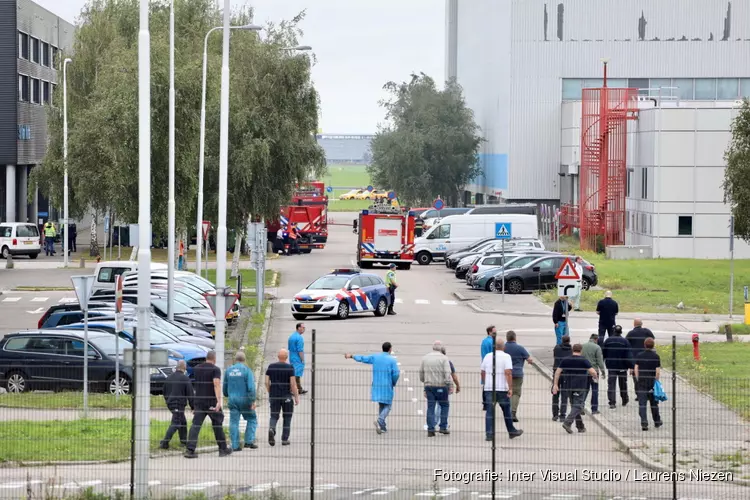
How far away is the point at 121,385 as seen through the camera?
2298 centimetres

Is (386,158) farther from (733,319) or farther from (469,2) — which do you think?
(733,319)

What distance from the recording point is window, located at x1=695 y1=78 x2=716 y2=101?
89.9 metres

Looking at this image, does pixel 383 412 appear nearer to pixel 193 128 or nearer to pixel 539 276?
pixel 193 128

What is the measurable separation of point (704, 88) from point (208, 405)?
79.2 meters

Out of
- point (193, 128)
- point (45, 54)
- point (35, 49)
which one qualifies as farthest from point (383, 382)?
point (45, 54)

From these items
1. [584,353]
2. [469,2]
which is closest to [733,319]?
[584,353]

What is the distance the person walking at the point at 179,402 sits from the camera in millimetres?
16109

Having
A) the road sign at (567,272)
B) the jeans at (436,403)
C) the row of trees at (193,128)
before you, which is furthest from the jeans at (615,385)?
the row of trees at (193,128)

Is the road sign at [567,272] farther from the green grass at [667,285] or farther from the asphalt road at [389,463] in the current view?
the asphalt road at [389,463]

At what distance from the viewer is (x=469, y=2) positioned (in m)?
120

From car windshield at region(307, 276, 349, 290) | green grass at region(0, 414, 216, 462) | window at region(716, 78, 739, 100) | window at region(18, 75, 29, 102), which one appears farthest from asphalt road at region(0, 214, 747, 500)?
window at region(716, 78, 739, 100)

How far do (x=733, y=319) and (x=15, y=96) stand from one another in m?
52.7

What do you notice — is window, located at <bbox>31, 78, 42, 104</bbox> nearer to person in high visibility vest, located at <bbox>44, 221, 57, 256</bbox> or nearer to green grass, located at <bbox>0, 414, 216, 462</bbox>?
person in high visibility vest, located at <bbox>44, 221, 57, 256</bbox>

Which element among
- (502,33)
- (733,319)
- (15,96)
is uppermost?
(502,33)
